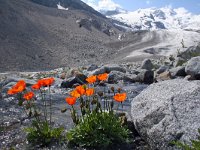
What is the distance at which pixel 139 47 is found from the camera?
3169 inches

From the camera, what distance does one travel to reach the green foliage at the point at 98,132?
29.5 ft

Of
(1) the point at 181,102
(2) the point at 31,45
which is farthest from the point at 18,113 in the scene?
(2) the point at 31,45

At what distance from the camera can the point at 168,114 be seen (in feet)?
29.1

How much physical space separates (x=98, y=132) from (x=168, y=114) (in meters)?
1.60

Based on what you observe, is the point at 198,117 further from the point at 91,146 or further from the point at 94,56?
the point at 94,56

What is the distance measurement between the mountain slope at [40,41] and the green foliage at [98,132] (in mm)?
44631

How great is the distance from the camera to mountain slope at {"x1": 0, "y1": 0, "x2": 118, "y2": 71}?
2299 inches

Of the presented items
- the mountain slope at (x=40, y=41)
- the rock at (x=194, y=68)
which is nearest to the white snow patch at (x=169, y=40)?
the mountain slope at (x=40, y=41)

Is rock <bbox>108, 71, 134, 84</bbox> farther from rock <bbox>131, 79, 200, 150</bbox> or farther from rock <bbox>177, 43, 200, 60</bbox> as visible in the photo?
rock <bbox>131, 79, 200, 150</bbox>

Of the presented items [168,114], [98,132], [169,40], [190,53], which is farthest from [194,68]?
[169,40]

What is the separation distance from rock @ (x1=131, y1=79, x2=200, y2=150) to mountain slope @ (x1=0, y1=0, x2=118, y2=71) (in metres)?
44.4

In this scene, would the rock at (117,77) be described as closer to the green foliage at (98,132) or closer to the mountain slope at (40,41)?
the green foliage at (98,132)

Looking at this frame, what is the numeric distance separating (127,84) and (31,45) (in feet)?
140

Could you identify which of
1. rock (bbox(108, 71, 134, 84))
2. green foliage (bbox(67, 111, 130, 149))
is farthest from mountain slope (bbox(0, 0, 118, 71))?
green foliage (bbox(67, 111, 130, 149))
